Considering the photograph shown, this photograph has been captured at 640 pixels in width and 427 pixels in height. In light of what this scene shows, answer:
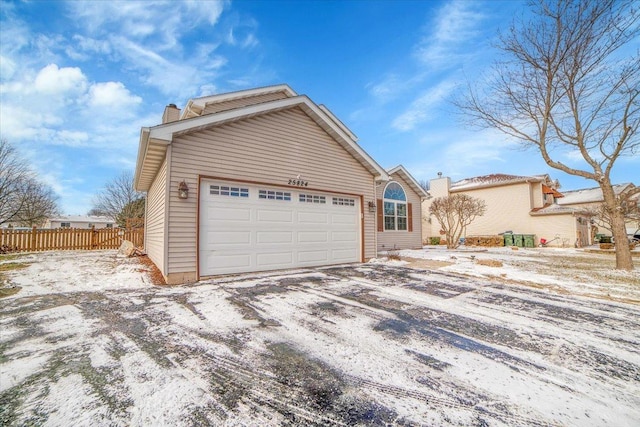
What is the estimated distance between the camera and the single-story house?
5719mm

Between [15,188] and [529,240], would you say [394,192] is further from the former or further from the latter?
[15,188]

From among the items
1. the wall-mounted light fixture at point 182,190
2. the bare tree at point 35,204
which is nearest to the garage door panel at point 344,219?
the wall-mounted light fixture at point 182,190

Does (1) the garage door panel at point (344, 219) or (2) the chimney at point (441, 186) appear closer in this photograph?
(1) the garage door panel at point (344, 219)

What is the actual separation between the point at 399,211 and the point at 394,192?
1.08 meters

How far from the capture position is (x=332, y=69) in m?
13.5

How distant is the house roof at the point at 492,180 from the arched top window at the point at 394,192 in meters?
10.2

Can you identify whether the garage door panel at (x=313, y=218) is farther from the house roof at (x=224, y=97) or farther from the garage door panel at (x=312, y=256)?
the house roof at (x=224, y=97)

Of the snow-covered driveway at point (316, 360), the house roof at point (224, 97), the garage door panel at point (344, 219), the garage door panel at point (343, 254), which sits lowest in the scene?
the snow-covered driveway at point (316, 360)

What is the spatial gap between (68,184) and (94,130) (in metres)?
21.1

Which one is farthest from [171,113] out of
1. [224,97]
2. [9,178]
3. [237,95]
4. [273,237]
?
[9,178]

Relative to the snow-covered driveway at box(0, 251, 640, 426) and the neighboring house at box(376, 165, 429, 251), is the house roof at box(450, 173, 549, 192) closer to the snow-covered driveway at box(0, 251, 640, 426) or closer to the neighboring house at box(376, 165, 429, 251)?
the neighboring house at box(376, 165, 429, 251)

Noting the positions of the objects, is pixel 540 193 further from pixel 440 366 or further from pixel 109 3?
pixel 109 3

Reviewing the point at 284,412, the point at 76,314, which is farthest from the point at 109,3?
the point at 284,412

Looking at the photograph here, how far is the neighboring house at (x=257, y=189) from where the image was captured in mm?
→ 5719
